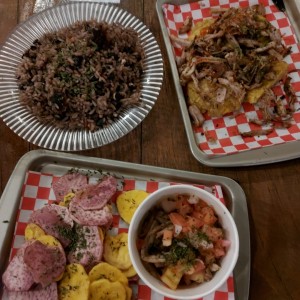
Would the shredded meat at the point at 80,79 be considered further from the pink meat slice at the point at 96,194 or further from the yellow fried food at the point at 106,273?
the yellow fried food at the point at 106,273

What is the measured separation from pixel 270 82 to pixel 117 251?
991 mm

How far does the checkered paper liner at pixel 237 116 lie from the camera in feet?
5.23

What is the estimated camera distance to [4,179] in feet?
4.90

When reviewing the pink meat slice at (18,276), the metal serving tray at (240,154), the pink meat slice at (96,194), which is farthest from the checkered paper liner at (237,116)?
the pink meat slice at (18,276)

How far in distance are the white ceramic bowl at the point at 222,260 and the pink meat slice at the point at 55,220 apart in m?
0.25

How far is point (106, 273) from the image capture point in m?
1.25

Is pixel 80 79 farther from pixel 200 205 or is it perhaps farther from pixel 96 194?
pixel 200 205

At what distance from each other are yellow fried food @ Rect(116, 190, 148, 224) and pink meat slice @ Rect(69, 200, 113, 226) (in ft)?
0.19

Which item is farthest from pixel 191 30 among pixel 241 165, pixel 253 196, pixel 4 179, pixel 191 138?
pixel 4 179

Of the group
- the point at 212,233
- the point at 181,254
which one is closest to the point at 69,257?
the point at 181,254

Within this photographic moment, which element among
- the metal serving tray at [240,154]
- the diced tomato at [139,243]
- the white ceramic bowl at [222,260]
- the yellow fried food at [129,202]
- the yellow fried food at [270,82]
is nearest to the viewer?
the white ceramic bowl at [222,260]

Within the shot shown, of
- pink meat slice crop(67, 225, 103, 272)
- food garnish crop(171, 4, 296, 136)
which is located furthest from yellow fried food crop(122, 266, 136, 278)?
food garnish crop(171, 4, 296, 136)

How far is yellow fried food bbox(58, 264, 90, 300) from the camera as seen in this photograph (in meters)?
1.20

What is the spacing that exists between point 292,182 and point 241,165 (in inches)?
9.1
